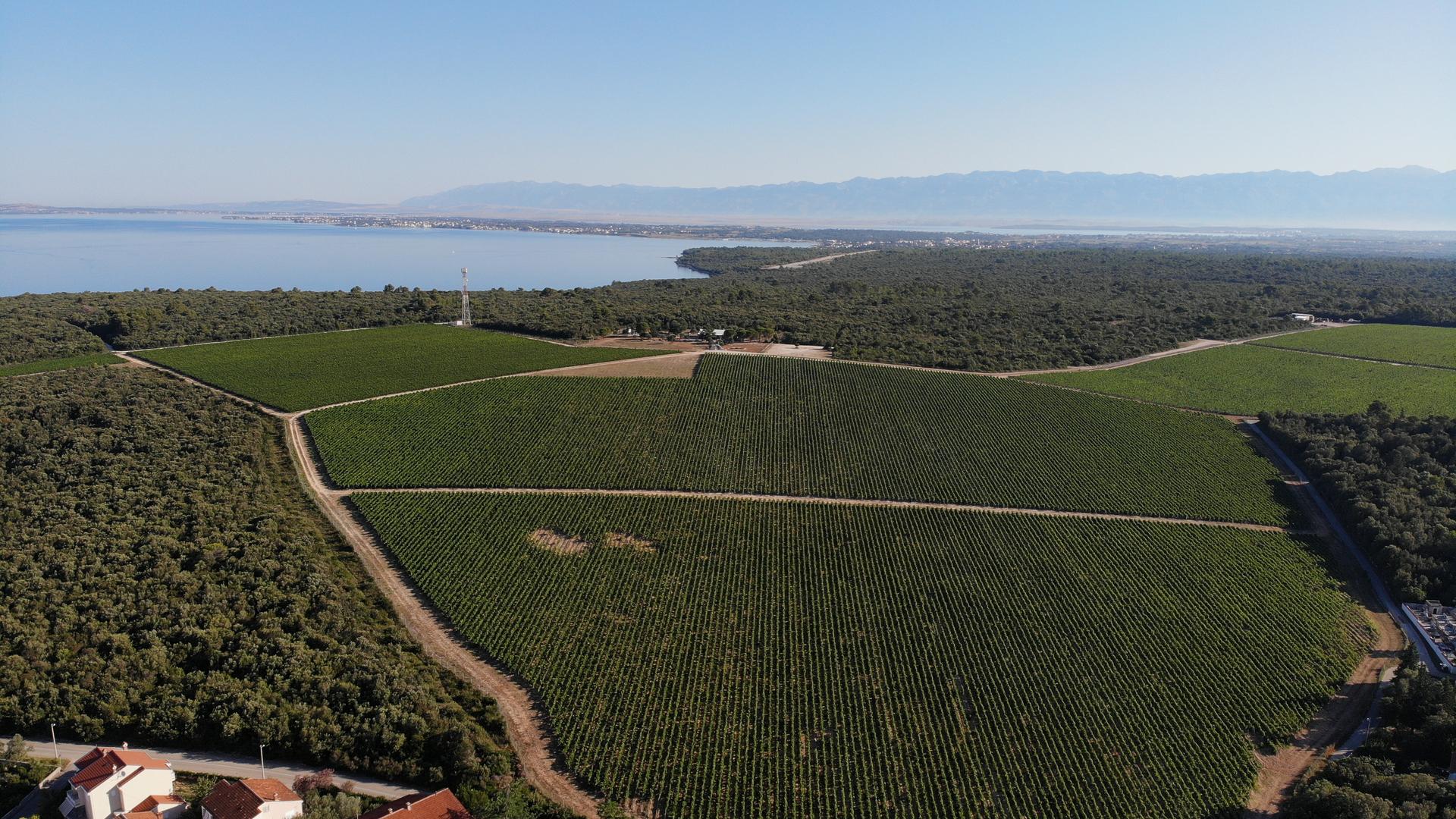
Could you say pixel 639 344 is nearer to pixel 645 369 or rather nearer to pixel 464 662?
pixel 645 369

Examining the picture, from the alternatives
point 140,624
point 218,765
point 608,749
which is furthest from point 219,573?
point 608,749

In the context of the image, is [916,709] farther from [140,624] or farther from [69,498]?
[69,498]

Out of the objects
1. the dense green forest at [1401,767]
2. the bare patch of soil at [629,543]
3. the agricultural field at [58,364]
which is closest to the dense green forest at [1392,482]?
the dense green forest at [1401,767]

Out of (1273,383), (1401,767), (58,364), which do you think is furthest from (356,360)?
(1273,383)

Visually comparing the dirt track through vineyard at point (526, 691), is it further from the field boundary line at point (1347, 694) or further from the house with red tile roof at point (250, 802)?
the house with red tile roof at point (250, 802)

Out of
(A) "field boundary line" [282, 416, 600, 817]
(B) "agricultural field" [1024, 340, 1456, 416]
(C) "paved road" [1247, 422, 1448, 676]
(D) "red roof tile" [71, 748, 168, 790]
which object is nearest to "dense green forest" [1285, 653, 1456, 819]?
(C) "paved road" [1247, 422, 1448, 676]

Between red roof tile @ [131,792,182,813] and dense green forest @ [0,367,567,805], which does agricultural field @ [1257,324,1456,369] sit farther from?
red roof tile @ [131,792,182,813]
